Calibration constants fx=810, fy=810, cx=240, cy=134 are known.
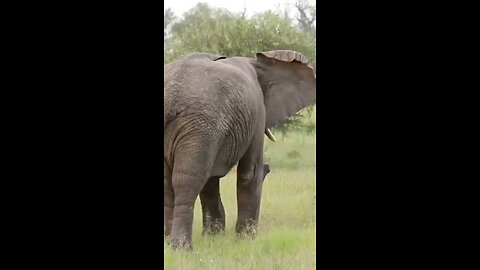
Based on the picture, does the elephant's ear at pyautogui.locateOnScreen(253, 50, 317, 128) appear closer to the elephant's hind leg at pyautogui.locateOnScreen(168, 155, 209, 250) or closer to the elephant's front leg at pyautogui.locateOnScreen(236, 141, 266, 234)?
the elephant's front leg at pyautogui.locateOnScreen(236, 141, 266, 234)

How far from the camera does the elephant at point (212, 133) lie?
14.0 ft

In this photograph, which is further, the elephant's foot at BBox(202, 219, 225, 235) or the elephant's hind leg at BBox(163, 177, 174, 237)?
the elephant's foot at BBox(202, 219, 225, 235)

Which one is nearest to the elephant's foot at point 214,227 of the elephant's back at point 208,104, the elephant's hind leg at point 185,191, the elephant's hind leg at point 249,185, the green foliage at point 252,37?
the elephant's hind leg at point 249,185

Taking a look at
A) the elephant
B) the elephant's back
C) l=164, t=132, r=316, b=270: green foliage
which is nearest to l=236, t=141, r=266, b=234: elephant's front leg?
the elephant

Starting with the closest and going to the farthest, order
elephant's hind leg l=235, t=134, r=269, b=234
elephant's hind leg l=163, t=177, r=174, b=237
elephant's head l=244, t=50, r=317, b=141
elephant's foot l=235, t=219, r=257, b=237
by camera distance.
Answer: elephant's hind leg l=163, t=177, r=174, b=237, elephant's foot l=235, t=219, r=257, b=237, elephant's hind leg l=235, t=134, r=269, b=234, elephant's head l=244, t=50, r=317, b=141

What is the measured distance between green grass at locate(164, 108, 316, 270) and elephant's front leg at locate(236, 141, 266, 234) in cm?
10

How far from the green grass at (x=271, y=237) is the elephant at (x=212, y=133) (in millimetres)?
176

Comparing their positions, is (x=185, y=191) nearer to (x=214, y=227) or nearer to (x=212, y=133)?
(x=212, y=133)

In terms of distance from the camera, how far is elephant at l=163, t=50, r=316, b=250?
426 centimetres

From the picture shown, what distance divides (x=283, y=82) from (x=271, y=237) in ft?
5.03

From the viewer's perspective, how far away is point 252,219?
519cm
